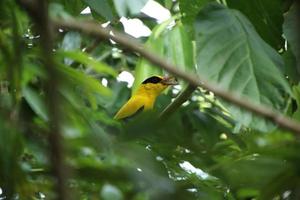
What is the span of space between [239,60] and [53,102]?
2.51 feet

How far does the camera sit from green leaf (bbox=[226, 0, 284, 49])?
124 cm

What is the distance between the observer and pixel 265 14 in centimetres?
124

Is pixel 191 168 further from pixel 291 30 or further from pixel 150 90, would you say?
pixel 150 90

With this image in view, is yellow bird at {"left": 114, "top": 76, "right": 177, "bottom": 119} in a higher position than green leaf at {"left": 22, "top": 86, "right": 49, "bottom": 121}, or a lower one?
lower

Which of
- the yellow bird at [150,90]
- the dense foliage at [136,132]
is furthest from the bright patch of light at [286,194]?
the yellow bird at [150,90]

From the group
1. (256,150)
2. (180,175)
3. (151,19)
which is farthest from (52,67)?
(151,19)

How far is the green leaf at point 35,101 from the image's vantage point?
680 mm

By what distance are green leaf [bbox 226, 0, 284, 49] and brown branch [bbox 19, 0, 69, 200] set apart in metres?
0.90

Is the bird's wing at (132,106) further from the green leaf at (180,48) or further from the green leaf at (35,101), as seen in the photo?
the green leaf at (35,101)

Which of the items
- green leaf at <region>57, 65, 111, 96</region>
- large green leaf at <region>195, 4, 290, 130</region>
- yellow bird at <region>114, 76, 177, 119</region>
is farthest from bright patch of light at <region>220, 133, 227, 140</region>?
yellow bird at <region>114, 76, 177, 119</region>

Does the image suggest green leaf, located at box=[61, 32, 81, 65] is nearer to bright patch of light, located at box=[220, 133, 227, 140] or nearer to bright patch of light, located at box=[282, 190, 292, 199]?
bright patch of light, located at box=[220, 133, 227, 140]

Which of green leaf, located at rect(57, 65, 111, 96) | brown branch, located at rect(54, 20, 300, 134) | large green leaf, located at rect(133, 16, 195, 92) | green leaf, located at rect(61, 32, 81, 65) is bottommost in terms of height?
large green leaf, located at rect(133, 16, 195, 92)

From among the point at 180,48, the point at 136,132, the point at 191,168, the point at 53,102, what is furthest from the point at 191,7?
the point at 53,102

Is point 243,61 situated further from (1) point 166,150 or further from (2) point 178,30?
(1) point 166,150
